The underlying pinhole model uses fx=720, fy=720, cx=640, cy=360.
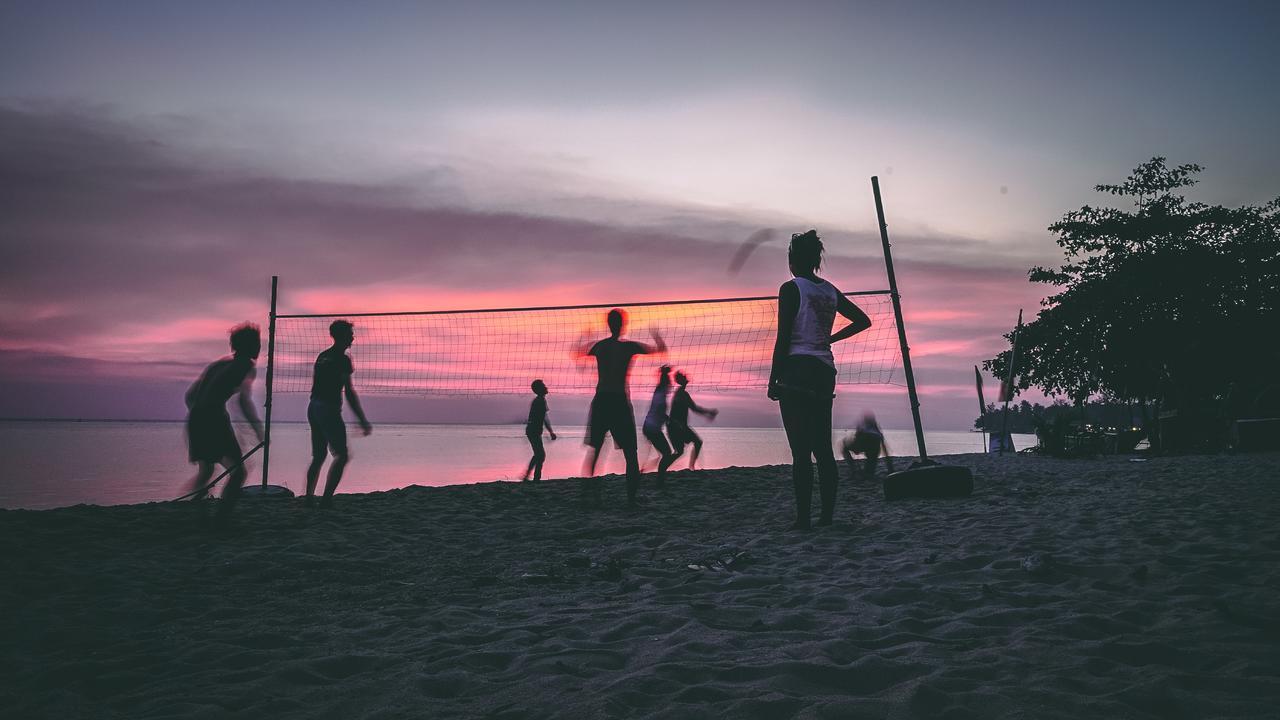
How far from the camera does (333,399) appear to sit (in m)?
6.19

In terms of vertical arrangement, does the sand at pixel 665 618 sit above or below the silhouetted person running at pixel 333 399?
below

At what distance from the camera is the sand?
1.88 m

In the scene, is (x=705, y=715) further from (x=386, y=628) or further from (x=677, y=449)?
(x=677, y=449)

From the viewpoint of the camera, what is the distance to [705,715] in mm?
1744

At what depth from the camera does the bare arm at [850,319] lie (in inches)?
185

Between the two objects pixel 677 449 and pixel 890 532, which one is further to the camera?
pixel 677 449

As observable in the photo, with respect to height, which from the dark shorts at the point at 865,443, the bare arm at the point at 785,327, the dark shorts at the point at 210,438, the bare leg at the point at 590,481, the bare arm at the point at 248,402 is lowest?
the bare leg at the point at 590,481

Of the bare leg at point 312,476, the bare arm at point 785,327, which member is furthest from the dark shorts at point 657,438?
the bare arm at point 785,327

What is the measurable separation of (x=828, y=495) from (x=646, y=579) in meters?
1.86

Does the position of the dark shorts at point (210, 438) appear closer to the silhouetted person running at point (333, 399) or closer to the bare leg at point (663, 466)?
the silhouetted person running at point (333, 399)

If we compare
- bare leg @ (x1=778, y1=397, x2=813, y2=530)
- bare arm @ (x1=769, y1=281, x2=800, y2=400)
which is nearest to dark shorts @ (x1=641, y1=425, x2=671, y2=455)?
bare leg @ (x1=778, y1=397, x2=813, y2=530)

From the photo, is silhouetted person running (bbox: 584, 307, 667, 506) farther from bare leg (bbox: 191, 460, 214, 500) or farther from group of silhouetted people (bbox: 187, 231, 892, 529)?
bare leg (bbox: 191, 460, 214, 500)

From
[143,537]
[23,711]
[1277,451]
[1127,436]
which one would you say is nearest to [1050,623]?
[23,711]

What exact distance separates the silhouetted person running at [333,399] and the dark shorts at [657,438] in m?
3.58
